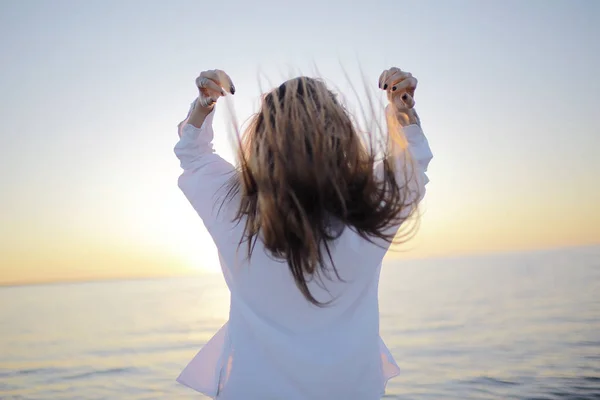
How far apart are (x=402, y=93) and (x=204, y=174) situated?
2.41ft

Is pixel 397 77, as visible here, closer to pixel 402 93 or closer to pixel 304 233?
pixel 402 93

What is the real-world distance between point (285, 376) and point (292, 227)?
0.49 metres

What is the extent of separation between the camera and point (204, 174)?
5.85ft

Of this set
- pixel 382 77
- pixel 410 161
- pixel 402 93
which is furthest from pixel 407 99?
pixel 410 161

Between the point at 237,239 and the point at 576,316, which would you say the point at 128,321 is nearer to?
the point at 576,316

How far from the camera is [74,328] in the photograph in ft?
72.5

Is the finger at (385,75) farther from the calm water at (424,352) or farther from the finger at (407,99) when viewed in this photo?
the calm water at (424,352)

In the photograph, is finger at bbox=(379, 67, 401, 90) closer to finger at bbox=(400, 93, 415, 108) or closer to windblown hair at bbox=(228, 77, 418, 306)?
finger at bbox=(400, 93, 415, 108)

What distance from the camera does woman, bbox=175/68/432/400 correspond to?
1.58 metres

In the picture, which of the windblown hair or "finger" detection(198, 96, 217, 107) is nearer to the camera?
the windblown hair

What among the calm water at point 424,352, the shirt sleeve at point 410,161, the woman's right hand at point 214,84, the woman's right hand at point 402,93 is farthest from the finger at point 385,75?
the calm water at point 424,352

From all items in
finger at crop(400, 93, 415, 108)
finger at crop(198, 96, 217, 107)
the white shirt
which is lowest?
the white shirt

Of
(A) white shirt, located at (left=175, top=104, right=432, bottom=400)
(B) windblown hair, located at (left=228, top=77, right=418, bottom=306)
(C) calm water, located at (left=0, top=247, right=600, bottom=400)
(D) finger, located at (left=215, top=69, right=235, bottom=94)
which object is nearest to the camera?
(B) windblown hair, located at (left=228, top=77, right=418, bottom=306)

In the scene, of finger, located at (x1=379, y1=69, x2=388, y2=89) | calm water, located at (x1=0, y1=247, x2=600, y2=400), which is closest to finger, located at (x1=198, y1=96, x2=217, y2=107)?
finger, located at (x1=379, y1=69, x2=388, y2=89)
